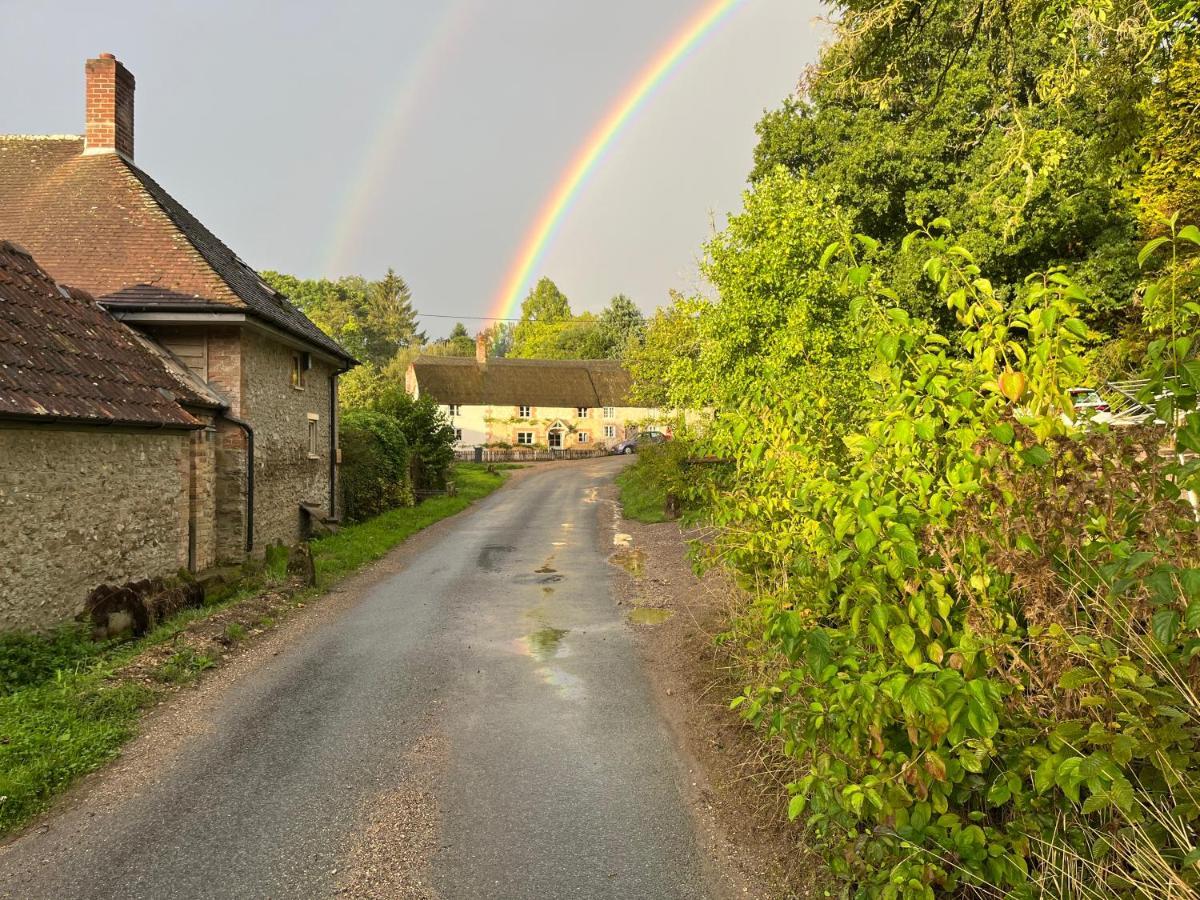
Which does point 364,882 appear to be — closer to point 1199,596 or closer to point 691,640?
point 1199,596

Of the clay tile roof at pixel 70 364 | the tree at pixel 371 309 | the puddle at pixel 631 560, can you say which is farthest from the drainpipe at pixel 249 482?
the tree at pixel 371 309

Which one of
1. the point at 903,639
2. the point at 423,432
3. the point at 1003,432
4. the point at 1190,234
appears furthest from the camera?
the point at 423,432

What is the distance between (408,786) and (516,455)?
48122 mm

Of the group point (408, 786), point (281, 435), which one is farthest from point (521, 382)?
point (408, 786)

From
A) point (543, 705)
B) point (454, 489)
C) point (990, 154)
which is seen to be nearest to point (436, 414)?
point (454, 489)

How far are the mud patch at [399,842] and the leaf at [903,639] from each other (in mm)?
3043

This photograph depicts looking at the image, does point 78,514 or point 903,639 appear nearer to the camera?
point 903,639

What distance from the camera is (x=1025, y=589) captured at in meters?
3.13

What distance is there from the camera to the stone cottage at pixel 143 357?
8727 mm

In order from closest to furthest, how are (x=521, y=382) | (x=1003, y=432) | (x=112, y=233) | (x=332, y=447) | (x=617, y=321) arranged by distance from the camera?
(x=1003, y=432), (x=112, y=233), (x=332, y=447), (x=521, y=382), (x=617, y=321)

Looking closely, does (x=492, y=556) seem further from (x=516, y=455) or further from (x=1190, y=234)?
(x=516, y=455)

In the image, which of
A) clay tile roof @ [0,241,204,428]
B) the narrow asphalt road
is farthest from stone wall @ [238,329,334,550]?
the narrow asphalt road

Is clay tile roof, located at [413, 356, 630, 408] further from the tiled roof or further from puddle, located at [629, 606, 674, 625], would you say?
puddle, located at [629, 606, 674, 625]

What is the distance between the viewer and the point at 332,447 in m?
20.4
